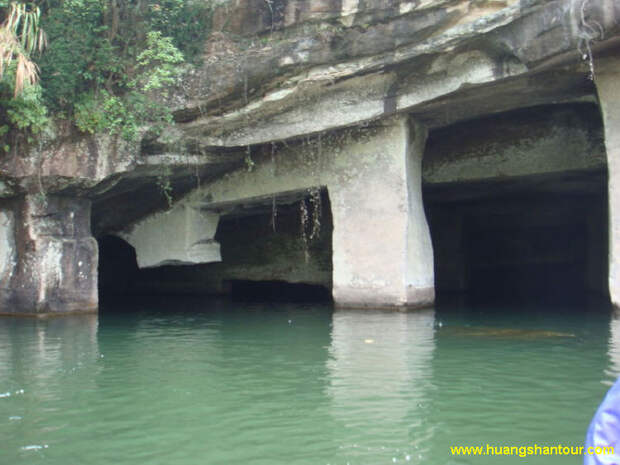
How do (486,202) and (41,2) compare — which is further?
(486,202)

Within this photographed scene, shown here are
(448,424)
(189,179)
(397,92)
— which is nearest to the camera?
(448,424)

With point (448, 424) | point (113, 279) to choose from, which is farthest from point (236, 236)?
point (448, 424)

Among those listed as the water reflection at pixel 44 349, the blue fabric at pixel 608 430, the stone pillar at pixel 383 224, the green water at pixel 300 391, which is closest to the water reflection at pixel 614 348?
the green water at pixel 300 391

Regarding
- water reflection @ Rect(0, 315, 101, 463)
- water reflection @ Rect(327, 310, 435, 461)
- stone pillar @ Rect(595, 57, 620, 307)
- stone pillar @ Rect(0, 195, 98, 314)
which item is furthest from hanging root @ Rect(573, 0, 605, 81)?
stone pillar @ Rect(0, 195, 98, 314)

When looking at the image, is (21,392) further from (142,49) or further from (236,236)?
(236,236)

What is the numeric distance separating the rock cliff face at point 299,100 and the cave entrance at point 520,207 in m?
0.07

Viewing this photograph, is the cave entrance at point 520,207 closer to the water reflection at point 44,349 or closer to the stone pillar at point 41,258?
the stone pillar at point 41,258

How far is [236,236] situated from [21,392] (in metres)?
12.5

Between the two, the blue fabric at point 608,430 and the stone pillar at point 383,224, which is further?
the stone pillar at point 383,224

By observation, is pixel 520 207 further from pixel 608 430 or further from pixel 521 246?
pixel 608 430

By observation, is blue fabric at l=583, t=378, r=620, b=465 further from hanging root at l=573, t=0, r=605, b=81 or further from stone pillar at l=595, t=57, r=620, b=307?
stone pillar at l=595, t=57, r=620, b=307

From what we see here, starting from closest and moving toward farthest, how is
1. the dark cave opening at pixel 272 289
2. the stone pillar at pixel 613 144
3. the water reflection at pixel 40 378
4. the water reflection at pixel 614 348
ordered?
the water reflection at pixel 40 378
the water reflection at pixel 614 348
the stone pillar at pixel 613 144
the dark cave opening at pixel 272 289

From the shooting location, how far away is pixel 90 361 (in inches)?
278

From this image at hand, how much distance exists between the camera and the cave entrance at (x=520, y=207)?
1198 centimetres
